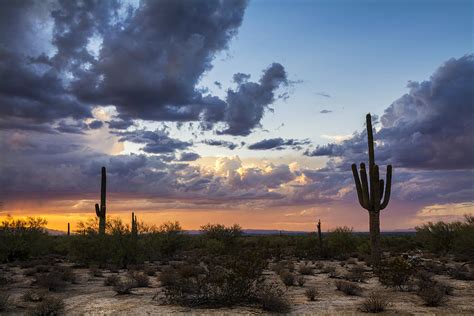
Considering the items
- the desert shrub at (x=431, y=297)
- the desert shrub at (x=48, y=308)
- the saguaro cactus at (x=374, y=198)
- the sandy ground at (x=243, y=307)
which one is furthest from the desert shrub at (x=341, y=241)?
the desert shrub at (x=48, y=308)

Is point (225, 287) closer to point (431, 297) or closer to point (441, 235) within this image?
point (431, 297)

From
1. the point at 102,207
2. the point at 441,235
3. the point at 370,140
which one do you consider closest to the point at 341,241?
the point at 441,235

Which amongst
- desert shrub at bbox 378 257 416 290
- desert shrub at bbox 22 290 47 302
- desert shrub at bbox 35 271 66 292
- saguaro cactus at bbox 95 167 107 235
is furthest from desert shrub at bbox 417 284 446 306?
saguaro cactus at bbox 95 167 107 235

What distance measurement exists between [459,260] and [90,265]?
2085cm

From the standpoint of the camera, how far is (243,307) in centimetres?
1220

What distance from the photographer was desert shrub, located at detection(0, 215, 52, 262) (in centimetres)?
2638

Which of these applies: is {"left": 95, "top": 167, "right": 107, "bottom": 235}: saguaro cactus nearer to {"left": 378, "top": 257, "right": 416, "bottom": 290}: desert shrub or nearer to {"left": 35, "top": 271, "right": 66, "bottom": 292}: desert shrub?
{"left": 35, "top": 271, "right": 66, "bottom": 292}: desert shrub

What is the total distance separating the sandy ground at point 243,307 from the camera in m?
11.9

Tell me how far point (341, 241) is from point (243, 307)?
2373 cm

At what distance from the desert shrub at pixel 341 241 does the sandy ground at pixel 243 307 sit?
1571 cm

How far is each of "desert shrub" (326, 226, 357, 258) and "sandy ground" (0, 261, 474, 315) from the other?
1571cm

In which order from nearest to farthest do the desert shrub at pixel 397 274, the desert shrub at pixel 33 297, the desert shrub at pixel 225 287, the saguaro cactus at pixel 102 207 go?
1. the desert shrub at pixel 225 287
2. the desert shrub at pixel 33 297
3. the desert shrub at pixel 397 274
4. the saguaro cactus at pixel 102 207

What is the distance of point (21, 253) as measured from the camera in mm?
27000

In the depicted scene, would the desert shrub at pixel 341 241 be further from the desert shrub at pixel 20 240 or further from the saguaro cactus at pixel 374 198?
the desert shrub at pixel 20 240
